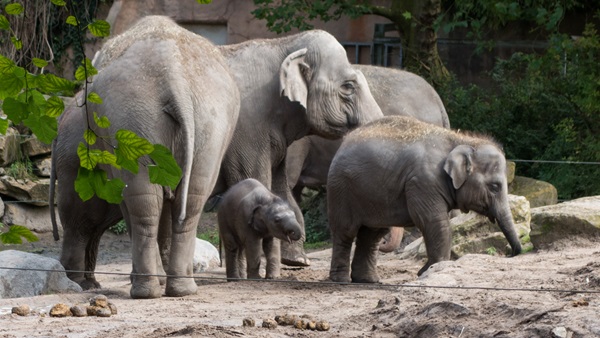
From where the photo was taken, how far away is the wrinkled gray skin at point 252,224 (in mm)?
10109

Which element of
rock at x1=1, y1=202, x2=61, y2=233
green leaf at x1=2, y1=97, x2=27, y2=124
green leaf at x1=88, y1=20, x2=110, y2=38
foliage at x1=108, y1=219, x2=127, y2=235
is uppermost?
green leaf at x1=88, y1=20, x2=110, y2=38

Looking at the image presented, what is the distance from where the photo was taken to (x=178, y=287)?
338 inches

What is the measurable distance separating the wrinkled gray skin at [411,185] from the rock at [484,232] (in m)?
1.00

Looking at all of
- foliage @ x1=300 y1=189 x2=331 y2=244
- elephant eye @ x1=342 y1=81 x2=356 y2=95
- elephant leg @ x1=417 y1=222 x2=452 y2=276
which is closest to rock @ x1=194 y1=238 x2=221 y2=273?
elephant eye @ x1=342 y1=81 x2=356 y2=95

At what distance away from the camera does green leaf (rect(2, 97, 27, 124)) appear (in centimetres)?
337

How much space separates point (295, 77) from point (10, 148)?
6249 mm

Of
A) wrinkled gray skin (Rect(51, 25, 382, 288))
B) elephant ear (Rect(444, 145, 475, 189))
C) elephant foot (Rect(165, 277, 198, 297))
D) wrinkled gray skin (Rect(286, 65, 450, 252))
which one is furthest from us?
wrinkled gray skin (Rect(286, 65, 450, 252))

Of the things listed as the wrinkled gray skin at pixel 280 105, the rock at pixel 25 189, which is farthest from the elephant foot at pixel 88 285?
the rock at pixel 25 189

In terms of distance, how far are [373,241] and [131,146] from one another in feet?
23.3

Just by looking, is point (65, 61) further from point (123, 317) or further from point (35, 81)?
point (35, 81)

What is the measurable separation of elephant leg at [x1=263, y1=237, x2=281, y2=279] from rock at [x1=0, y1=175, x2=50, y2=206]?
19.4ft

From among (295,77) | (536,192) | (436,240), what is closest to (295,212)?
(295,77)

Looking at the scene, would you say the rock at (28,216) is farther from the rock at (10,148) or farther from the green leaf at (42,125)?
the green leaf at (42,125)

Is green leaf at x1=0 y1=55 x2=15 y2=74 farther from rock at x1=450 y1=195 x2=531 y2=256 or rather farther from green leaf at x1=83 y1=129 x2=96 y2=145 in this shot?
rock at x1=450 y1=195 x2=531 y2=256
